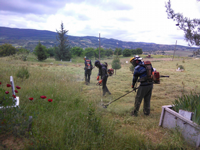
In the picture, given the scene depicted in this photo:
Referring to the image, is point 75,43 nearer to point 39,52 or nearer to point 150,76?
point 39,52

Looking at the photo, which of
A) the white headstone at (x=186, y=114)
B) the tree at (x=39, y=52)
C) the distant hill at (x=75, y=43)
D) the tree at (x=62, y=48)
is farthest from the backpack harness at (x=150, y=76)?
the distant hill at (x=75, y=43)

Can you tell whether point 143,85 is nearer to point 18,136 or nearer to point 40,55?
point 18,136

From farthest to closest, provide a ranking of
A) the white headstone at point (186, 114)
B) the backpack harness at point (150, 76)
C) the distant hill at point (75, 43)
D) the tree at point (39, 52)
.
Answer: the distant hill at point (75, 43) < the tree at point (39, 52) < the backpack harness at point (150, 76) < the white headstone at point (186, 114)

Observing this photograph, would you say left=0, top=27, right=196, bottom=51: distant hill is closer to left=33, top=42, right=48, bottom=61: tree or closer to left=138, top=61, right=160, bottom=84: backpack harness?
left=33, top=42, right=48, bottom=61: tree

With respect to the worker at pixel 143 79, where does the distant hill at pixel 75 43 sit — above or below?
above

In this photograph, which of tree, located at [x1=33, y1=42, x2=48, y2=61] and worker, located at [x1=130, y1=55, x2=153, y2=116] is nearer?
worker, located at [x1=130, y1=55, x2=153, y2=116]

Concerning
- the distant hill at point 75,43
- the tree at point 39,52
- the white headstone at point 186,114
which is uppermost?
the distant hill at point 75,43

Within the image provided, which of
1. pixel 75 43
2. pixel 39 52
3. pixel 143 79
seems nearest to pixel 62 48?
pixel 39 52

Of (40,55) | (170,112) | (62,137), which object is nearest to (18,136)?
(62,137)

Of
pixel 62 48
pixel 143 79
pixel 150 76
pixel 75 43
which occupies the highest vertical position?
pixel 75 43

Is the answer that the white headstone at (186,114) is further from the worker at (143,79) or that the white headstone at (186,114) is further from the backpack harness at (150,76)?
the worker at (143,79)

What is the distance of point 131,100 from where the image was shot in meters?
6.55

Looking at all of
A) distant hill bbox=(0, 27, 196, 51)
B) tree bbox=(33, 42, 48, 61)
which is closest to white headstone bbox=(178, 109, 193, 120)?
tree bbox=(33, 42, 48, 61)

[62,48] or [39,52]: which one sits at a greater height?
[62,48]
